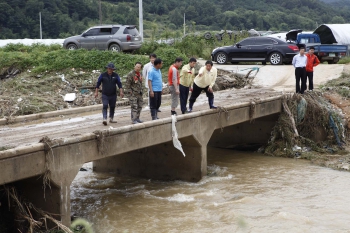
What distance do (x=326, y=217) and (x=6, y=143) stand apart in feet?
19.7

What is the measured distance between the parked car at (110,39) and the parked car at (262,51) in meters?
4.40

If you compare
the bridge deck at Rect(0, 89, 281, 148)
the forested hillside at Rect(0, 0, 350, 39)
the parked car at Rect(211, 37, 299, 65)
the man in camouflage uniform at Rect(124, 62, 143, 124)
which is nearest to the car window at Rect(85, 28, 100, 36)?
the forested hillside at Rect(0, 0, 350, 39)

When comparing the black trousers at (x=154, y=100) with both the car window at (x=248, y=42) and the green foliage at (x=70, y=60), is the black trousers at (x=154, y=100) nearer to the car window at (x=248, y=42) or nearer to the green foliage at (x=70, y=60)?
the green foliage at (x=70, y=60)

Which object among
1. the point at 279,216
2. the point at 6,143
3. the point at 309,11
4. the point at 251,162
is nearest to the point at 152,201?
the point at 279,216

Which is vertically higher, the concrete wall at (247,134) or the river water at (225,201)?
the concrete wall at (247,134)

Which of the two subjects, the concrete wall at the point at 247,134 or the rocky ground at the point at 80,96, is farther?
the concrete wall at the point at 247,134

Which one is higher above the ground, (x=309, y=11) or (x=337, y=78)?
(x=309, y=11)

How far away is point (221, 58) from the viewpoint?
24.4 metres

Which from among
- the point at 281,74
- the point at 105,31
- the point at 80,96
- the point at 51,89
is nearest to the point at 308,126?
the point at 281,74

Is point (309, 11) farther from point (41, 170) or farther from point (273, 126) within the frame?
point (41, 170)

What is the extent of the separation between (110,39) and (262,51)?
7338 mm

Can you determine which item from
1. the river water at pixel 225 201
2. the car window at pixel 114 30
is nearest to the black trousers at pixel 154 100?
the river water at pixel 225 201

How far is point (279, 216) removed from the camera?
9883mm

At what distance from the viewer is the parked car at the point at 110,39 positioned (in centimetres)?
2528
